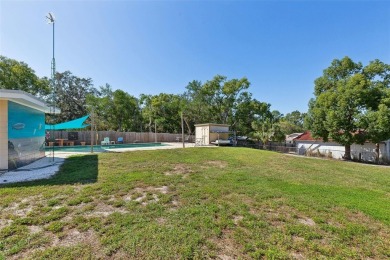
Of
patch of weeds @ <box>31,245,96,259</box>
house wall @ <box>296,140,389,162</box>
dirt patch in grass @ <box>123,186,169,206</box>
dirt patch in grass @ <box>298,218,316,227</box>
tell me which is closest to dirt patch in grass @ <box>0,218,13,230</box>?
patch of weeds @ <box>31,245,96,259</box>

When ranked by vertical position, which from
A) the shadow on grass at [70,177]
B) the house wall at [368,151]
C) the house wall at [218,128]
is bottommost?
the house wall at [368,151]

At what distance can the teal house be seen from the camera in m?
7.18

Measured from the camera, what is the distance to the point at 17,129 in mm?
7961

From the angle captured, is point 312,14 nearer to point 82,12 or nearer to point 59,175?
point 82,12

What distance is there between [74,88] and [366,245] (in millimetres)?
36953

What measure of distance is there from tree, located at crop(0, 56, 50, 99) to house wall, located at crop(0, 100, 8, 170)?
18147mm

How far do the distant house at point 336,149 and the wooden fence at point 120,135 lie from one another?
51.3ft

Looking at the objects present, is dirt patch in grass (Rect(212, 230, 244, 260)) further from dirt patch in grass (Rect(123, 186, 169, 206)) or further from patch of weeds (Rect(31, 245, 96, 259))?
dirt patch in grass (Rect(123, 186, 169, 206))

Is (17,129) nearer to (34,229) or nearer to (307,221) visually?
(34,229)

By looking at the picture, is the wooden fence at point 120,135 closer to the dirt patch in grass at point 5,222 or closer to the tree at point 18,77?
the tree at point 18,77

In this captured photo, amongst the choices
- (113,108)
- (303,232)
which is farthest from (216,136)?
(303,232)

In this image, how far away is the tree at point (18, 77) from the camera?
65.6 ft

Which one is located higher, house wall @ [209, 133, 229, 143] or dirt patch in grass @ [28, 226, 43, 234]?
house wall @ [209, 133, 229, 143]

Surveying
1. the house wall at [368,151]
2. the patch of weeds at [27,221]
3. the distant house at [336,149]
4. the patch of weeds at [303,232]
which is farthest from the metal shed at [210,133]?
the patch of weeds at [27,221]
